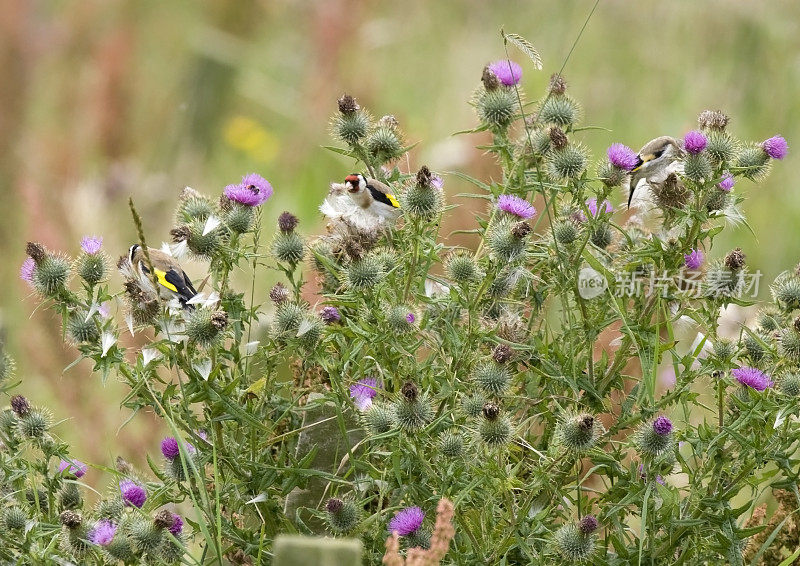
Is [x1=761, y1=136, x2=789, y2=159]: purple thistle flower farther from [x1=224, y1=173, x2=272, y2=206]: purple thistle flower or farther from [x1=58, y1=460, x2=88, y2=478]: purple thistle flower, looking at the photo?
[x1=58, y1=460, x2=88, y2=478]: purple thistle flower

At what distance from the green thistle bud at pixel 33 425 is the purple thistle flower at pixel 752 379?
50.6 inches

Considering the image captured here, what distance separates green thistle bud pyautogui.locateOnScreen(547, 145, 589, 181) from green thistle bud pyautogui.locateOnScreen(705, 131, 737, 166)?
0.77 ft

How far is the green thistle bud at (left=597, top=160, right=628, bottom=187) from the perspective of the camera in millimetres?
2250

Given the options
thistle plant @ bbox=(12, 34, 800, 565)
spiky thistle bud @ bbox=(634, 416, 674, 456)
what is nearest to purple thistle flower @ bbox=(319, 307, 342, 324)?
thistle plant @ bbox=(12, 34, 800, 565)

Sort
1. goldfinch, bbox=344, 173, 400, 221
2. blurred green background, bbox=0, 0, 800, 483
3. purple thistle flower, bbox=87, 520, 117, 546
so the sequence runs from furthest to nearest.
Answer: blurred green background, bbox=0, 0, 800, 483 < goldfinch, bbox=344, 173, 400, 221 < purple thistle flower, bbox=87, 520, 117, 546

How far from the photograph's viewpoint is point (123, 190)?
214 inches

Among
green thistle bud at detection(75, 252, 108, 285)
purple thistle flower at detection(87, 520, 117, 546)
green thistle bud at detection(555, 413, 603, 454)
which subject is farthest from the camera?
green thistle bud at detection(75, 252, 108, 285)

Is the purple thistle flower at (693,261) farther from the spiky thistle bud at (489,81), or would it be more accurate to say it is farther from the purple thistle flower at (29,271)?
the purple thistle flower at (29,271)

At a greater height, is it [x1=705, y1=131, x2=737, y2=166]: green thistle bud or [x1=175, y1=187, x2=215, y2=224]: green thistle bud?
[x1=175, y1=187, x2=215, y2=224]: green thistle bud

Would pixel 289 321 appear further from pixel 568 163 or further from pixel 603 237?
pixel 603 237

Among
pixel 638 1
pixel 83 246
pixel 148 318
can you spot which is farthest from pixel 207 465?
pixel 638 1

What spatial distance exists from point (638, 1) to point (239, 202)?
17.7ft

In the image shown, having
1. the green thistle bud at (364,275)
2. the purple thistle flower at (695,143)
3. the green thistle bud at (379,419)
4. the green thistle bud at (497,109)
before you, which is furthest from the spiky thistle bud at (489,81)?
the green thistle bud at (379,419)

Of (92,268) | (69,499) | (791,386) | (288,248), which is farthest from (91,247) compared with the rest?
(791,386)
